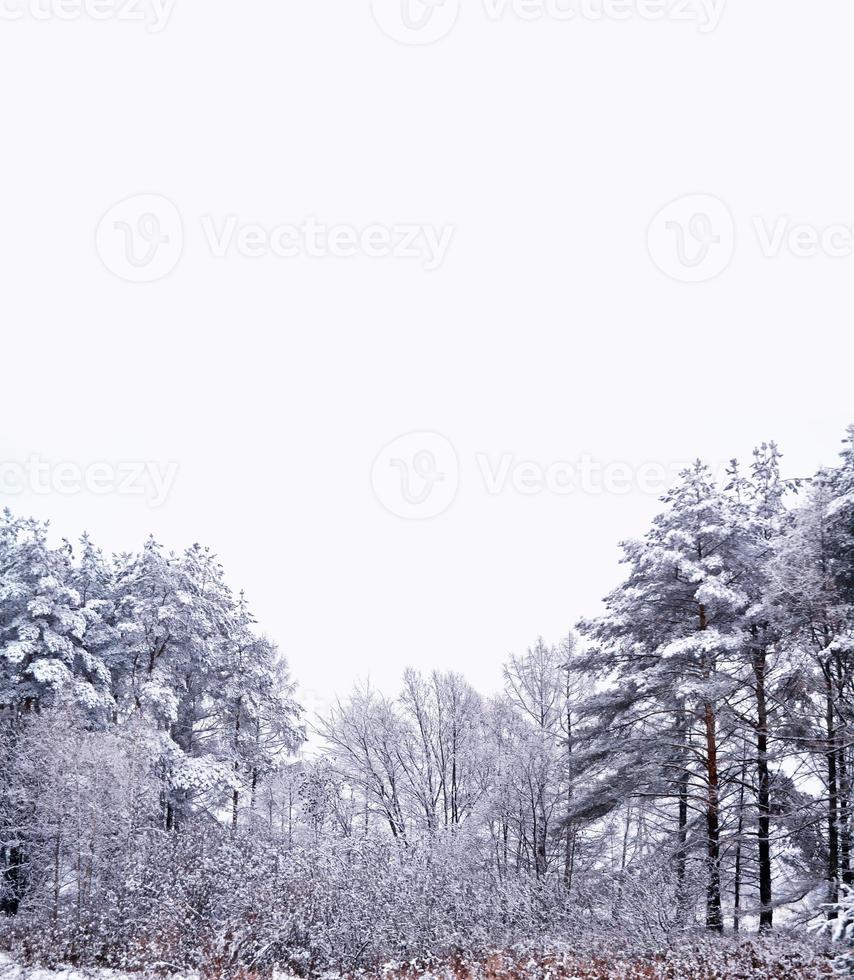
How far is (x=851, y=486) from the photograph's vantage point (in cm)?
1164

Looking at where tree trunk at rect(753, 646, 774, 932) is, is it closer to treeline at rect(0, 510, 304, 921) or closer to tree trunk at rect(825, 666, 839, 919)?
tree trunk at rect(825, 666, 839, 919)

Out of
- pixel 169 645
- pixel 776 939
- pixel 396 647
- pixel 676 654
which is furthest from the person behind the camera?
pixel 396 647

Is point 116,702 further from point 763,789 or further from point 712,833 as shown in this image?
point 763,789

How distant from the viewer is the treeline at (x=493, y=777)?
38.6 ft

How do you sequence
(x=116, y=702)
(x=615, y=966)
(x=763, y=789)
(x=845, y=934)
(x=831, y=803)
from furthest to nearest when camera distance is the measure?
(x=116, y=702) → (x=763, y=789) → (x=831, y=803) → (x=615, y=966) → (x=845, y=934)

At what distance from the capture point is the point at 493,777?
83.5ft

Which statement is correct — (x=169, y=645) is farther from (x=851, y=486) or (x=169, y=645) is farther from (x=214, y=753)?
(x=851, y=486)

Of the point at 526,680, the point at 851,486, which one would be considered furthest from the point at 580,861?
the point at 851,486

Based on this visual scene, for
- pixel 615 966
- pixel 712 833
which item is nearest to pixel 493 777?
pixel 712 833

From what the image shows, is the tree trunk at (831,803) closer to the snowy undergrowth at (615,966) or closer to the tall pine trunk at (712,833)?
the snowy undergrowth at (615,966)

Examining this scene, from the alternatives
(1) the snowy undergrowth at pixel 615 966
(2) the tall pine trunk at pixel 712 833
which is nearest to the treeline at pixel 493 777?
(2) the tall pine trunk at pixel 712 833

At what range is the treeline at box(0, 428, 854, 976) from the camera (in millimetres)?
11766

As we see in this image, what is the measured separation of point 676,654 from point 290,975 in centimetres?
908

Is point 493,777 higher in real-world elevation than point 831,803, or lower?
lower
